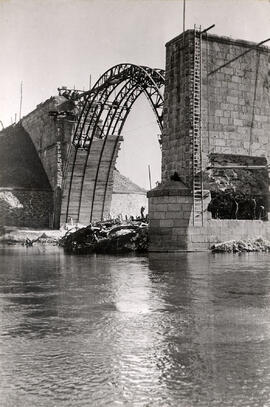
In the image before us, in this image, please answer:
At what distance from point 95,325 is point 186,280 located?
4.36 meters

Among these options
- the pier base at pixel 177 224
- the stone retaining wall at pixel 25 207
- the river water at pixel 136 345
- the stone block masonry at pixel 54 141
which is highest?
the stone block masonry at pixel 54 141

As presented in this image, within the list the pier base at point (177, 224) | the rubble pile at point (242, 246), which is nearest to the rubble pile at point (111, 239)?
the pier base at point (177, 224)

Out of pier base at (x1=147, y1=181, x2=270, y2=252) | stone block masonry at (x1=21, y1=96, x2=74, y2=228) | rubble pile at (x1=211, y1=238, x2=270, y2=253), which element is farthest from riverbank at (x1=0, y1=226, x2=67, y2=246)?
rubble pile at (x1=211, y1=238, x2=270, y2=253)

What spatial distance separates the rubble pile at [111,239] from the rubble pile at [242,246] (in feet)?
9.61

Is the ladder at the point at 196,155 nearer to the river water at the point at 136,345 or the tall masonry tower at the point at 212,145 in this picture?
the tall masonry tower at the point at 212,145

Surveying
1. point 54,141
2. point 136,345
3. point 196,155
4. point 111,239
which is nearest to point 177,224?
point 196,155

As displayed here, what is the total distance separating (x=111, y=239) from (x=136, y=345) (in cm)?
1768

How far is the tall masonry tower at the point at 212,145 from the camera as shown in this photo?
1894 cm

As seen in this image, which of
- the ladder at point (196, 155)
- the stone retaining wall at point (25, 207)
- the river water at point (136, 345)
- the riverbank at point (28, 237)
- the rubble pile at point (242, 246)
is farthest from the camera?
the stone retaining wall at point (25, 207)

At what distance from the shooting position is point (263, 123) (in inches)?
807

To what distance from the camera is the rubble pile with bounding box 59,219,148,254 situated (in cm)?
2109

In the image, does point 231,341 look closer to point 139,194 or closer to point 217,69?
point 217,69

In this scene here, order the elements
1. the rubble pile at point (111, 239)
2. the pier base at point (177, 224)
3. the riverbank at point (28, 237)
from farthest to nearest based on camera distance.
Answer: the riverbank at point (28, 237) → the rubble pile at point (111, 239) → the pier base at point (177, 224)

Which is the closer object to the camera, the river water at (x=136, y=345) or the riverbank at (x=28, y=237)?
the river water at (x=136, y=345)
